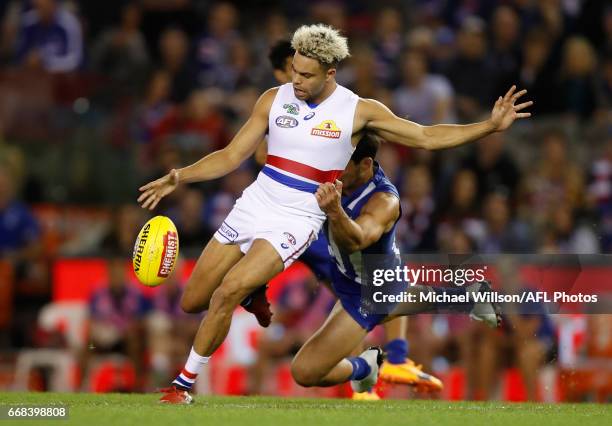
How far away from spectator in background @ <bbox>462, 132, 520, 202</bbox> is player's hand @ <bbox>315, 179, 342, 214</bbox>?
5.77 metres

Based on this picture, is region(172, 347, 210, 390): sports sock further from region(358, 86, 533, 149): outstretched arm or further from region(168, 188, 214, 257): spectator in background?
region(168, 188, 214, 257): spectator in background

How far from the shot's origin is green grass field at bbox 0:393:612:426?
26.8ft

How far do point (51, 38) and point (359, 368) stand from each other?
343 inches

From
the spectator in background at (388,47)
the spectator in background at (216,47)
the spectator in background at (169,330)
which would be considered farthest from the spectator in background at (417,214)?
the spectator in background at (216,47)

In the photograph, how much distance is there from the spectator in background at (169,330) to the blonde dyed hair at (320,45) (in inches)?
178

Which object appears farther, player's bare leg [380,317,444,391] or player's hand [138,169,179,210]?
player's bare leg [380,317,444,391]

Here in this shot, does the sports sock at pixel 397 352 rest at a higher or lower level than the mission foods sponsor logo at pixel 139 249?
lower

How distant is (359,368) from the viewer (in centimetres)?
1007

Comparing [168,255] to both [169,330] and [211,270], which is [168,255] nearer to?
[211,270]

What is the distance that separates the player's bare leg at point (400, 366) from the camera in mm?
10727

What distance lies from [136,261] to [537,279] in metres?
4.30

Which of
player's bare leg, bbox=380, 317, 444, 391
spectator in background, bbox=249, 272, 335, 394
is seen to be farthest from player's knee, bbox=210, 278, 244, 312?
spectator in background, bbox=249, 272, 335, 394

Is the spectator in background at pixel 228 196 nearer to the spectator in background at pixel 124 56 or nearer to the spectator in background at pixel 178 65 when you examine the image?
the spectator in background at pixel 178 65

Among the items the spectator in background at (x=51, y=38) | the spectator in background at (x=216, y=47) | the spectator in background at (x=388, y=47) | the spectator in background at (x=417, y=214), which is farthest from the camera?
the spectator in background at (x=51, y=38)
